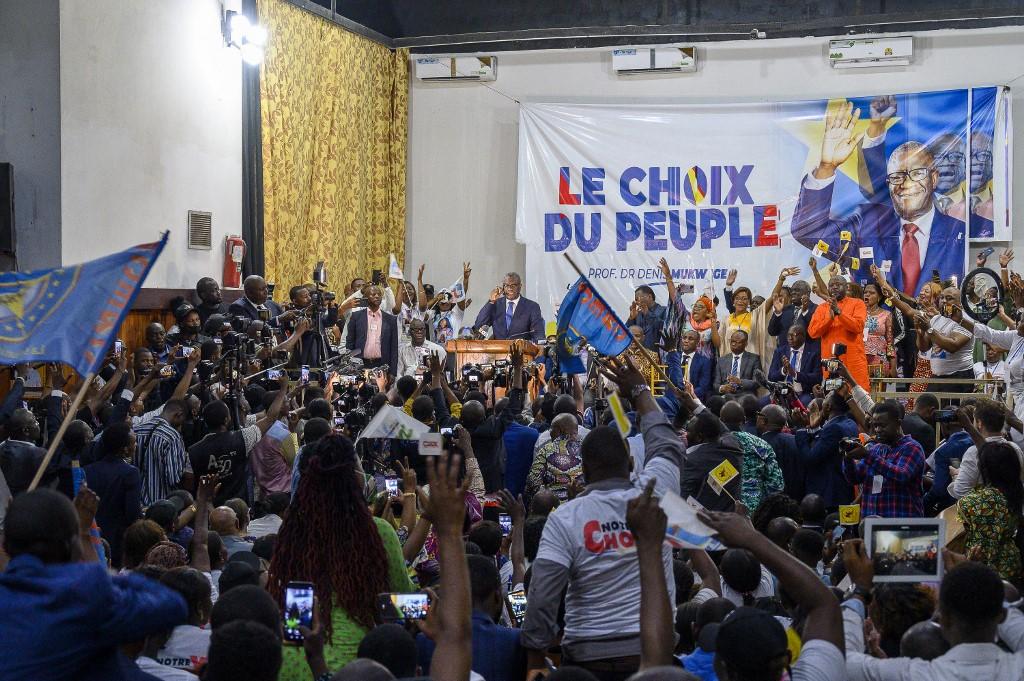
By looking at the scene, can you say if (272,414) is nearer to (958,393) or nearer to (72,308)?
(72,308)

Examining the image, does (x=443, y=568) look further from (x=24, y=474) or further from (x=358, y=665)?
(x=24, y=474)

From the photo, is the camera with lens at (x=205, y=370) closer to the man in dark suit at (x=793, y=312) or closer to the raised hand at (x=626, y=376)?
the raised hand at (x=626, y=376)

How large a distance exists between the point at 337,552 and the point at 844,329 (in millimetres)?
8696

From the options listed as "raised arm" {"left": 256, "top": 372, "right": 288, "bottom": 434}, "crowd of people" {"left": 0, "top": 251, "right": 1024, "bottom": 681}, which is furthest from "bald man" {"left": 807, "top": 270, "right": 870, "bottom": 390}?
"raised arm" {"left": 256, "top": 372, "right": 288, "bottom": 434}

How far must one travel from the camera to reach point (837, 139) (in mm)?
15188

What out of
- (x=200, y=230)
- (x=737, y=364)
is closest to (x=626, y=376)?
(x=737, y=364)

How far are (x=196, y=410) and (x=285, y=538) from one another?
4.24 meters

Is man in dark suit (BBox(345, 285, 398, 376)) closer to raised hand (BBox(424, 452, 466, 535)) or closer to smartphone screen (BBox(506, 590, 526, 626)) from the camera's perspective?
smartphone screen (BBox(506, 590, 526, 626))

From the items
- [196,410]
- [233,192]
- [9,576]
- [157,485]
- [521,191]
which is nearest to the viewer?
[9,576]

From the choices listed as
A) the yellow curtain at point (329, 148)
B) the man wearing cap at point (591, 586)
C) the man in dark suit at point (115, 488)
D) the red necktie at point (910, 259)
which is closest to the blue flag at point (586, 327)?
the man wearing cap at point (591, 586)

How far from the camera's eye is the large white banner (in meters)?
14.6

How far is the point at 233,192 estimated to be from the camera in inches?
539

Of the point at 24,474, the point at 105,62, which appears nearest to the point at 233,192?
the point at 105,62

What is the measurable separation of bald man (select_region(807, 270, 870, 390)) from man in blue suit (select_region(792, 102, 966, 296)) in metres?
3.10
